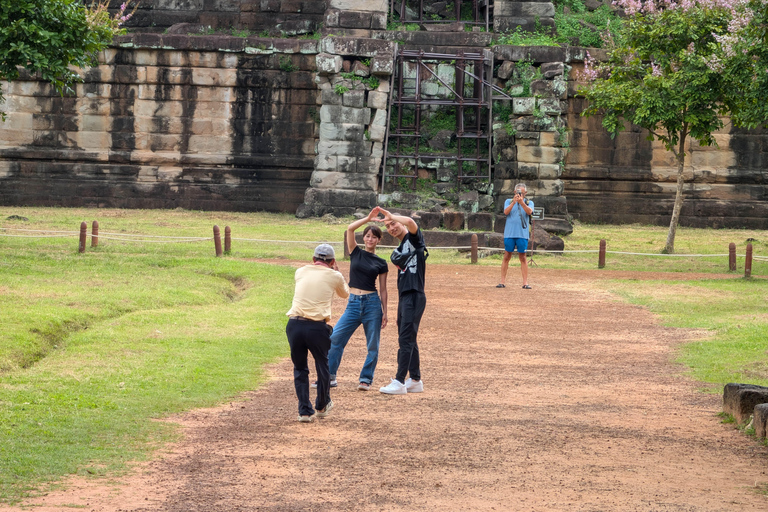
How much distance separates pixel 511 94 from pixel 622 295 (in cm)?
1059

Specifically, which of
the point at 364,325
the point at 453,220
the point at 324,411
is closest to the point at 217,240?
the point at 453,220

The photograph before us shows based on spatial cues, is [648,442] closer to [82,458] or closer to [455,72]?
[82,458]

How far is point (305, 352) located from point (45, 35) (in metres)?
10.4

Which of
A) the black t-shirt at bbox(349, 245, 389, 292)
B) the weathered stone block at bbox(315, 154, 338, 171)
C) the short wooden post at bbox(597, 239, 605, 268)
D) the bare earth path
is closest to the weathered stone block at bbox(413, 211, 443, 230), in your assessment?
the weathered stone block at bbox(315, 154, 338, 171)

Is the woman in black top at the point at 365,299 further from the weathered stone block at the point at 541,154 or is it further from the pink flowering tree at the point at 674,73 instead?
the weathered stone block at the point at 541,154

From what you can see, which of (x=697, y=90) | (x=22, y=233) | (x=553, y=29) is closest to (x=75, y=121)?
(x=22, y=233)

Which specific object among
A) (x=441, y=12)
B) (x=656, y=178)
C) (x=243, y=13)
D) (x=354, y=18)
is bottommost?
(x=656, y=178)

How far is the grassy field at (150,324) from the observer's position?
679cm

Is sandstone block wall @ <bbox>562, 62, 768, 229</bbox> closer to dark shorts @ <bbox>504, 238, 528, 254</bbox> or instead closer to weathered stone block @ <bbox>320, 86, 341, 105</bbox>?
weathered stone block @ <bbox>320, 86, 341, 105</bbox>

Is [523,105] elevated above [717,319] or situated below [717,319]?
above

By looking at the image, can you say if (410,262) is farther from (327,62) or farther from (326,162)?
(327,62)

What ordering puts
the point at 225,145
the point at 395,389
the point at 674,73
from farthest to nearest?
the point at 225,145 → the point at 674,73 → the point at 395,389

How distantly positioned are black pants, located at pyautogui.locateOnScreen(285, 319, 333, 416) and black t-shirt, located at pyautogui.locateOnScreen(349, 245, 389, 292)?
951mm

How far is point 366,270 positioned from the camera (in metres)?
8.22
